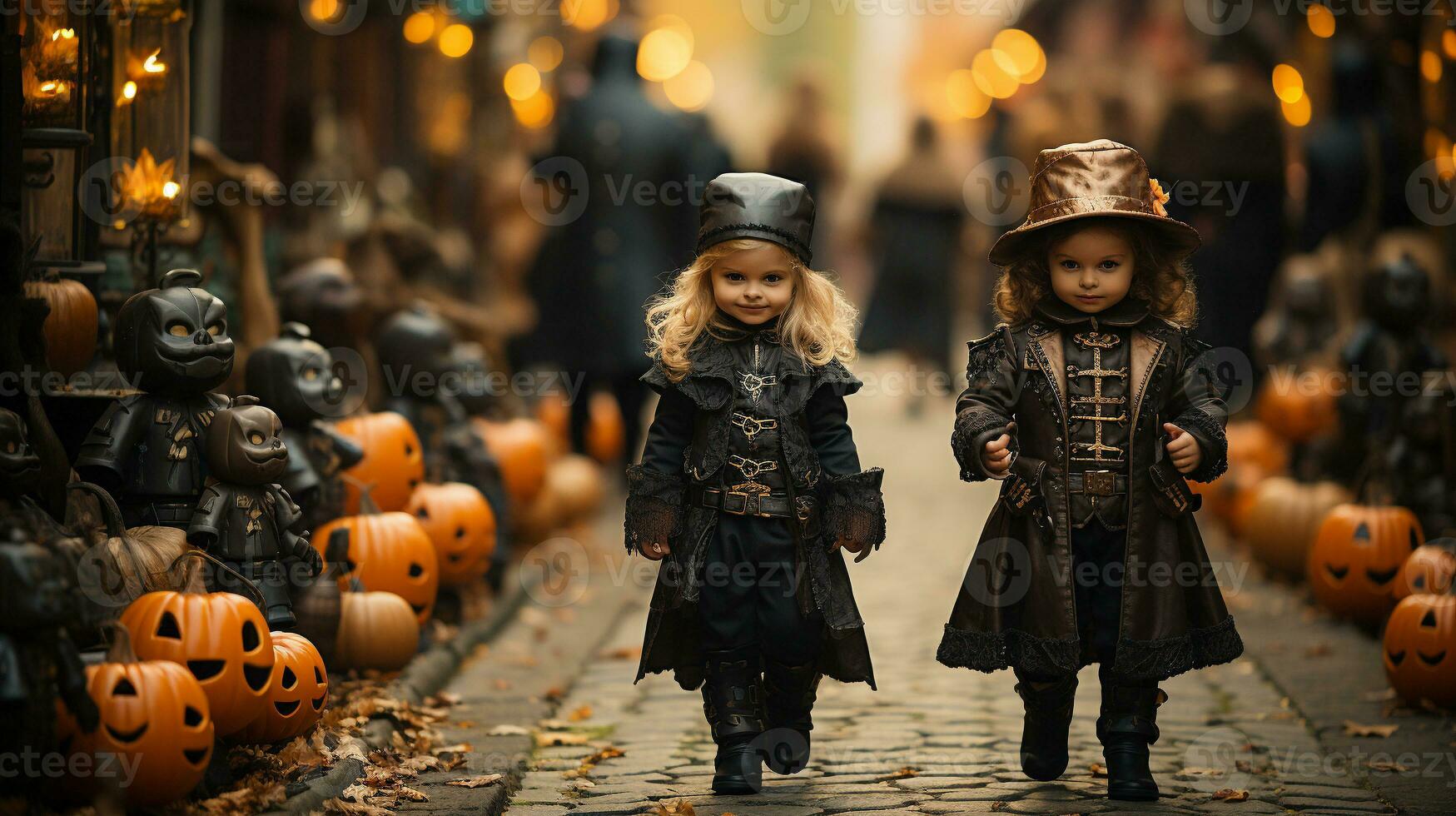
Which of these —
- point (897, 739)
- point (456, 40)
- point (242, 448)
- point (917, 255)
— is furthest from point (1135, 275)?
point (917, 255)

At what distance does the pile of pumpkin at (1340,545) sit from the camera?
6832 mm

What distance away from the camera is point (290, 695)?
5543 mm

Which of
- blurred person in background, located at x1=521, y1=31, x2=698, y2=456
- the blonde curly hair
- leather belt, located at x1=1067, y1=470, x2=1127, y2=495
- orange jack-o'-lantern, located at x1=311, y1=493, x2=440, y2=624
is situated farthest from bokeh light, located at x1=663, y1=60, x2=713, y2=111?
leather belt, located at x1=1067, y1=470, x2=1127, y2=495

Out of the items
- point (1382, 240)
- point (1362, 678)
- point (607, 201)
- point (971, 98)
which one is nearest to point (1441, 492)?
point (1362, 678)

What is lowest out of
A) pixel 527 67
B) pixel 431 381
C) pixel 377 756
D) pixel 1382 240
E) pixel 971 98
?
pixel 377 756

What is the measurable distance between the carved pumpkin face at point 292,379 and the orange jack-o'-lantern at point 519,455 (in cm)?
297

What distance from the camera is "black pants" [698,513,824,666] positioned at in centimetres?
568

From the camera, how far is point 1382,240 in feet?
34.0

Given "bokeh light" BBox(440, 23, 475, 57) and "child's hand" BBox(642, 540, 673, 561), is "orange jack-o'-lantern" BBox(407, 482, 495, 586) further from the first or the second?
"bokeh light" BBox(440, 23, 475, 57)

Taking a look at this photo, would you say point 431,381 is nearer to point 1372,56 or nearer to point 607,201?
point 607,201

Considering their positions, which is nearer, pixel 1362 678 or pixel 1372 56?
pixel 1362 678

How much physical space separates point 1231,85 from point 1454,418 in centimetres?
587

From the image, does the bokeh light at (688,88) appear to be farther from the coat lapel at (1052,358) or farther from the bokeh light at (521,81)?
the coat lapel at (1052,358)

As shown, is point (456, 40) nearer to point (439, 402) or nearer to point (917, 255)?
point (917, 255)
